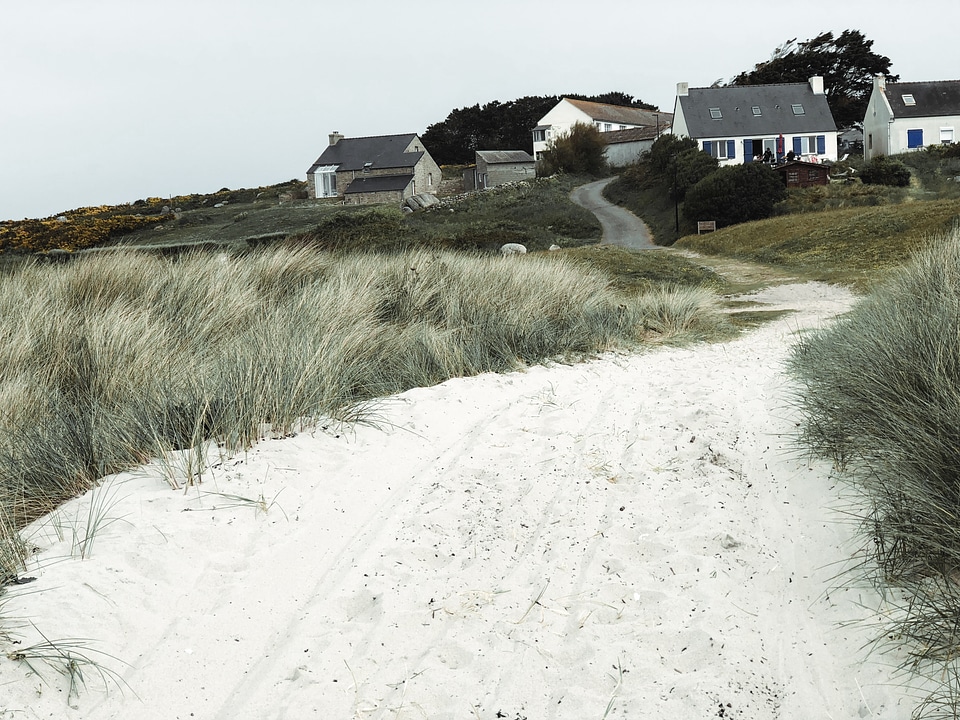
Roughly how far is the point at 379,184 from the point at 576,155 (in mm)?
15484

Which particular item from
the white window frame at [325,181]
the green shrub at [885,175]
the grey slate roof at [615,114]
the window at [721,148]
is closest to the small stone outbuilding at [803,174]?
the green shrub at [885,175]

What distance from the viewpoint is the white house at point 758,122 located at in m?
43.1

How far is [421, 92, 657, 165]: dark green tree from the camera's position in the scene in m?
75.7

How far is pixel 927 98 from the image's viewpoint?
45.2m

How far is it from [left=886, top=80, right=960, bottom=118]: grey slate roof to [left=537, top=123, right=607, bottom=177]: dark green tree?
1984 centimetres

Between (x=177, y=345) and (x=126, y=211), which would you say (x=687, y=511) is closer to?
(x=177, y=345)

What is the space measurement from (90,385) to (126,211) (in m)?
55.2

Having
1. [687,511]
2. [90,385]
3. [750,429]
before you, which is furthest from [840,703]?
[90,385]

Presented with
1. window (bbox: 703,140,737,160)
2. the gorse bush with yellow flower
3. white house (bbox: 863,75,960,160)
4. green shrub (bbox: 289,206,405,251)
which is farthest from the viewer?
white house (bbox: 863,75,960,160)

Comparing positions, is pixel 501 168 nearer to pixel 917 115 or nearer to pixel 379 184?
pixel 379 184

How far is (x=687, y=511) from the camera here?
13.5 feet

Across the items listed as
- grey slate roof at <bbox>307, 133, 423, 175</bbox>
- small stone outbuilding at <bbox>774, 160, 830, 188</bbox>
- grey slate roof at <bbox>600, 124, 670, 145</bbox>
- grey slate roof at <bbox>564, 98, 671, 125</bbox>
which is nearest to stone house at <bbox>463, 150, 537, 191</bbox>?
grey slate roof at <bbox>307, 133, 423, 175</bbox>

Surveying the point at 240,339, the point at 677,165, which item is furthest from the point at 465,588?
the point at 677,165

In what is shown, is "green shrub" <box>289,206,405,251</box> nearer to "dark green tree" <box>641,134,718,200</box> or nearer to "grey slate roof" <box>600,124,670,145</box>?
"dark green tree" <box>641,134,718,200</box>
